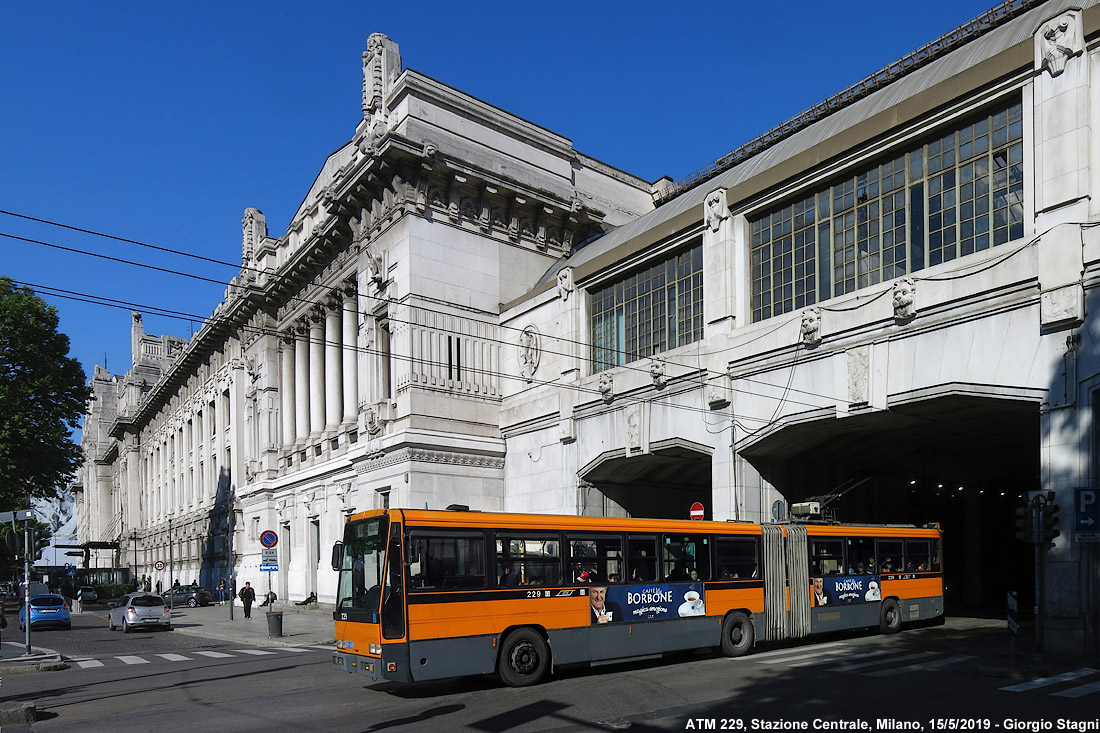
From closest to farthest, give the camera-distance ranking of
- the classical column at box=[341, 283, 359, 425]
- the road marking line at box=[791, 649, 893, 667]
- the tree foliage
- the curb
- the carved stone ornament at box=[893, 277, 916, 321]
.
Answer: the curb < the road marking line at box=[791, 649, 893, 667] < the carved stone ornament at box=[893, 277, 916, 321] < the classical column at box=[341, 283, 359, 425] < the tree foliage

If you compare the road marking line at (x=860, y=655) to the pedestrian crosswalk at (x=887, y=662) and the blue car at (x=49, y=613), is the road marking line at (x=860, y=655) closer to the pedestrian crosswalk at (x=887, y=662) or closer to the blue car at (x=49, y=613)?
the pedestrian crosswalk at (x=887, y=662)

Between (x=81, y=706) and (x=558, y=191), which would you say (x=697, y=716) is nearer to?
(x=81, y=706)

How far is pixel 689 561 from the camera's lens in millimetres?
17984

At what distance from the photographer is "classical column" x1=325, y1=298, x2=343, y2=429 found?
140ft

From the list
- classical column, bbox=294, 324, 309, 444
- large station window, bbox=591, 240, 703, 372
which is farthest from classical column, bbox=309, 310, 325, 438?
large station window, bbox=591, 240, 703, 372

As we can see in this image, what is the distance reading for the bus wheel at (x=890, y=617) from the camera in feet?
73.7

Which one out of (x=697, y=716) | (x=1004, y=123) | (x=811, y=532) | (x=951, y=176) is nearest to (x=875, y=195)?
(x=951, y=176)

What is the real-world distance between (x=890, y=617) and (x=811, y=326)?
756cm

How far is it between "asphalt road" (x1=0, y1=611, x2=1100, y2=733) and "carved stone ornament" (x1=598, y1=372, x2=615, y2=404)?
12.2 m

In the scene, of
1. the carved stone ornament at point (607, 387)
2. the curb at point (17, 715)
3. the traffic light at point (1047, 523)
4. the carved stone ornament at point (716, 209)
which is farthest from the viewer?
the carved stone ornament at point (607, 387)

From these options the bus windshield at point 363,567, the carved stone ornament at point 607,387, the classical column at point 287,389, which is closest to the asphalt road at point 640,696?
the bus windshield at point 363,567

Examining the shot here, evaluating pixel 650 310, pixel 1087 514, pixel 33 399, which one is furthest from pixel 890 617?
pixel 33 399

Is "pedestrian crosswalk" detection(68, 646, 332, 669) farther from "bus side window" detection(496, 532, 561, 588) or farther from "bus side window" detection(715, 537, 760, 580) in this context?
"bus side window" detection(715, 537, 760, 580)

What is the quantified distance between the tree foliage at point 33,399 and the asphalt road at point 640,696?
97.0ft
